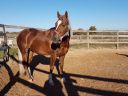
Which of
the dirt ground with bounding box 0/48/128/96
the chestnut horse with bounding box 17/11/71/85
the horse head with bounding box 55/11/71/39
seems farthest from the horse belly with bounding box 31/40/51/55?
the horse head with bounding box 55/11/71/39

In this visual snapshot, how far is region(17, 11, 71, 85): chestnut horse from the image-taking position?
6.82 meters

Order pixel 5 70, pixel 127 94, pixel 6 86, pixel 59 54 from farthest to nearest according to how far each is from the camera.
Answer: pixel 5 70 → pixel 59 54 → pixel 6 86 → pixel 127 94

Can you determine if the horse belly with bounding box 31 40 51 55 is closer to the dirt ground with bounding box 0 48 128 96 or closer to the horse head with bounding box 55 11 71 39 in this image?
the dirt ground with bounding box 0 48 128 96

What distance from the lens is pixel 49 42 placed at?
7840 millimetres

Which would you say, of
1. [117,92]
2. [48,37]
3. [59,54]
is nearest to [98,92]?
[117,92]

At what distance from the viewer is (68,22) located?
23.0 feet

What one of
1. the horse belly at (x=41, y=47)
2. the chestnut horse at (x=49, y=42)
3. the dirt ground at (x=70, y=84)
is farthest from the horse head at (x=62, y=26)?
the dirt ground at (x=70, y=84)

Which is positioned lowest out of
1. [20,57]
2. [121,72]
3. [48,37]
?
[121,72]

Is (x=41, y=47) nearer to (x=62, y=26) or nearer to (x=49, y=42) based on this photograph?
(x=49, y=42)

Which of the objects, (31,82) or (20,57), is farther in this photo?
(20,57)

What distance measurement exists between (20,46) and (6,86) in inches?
92.0

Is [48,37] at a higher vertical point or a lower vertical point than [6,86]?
higher

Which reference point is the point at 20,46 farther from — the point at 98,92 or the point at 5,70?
the point at 98,92

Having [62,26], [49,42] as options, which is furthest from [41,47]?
[62,26]
